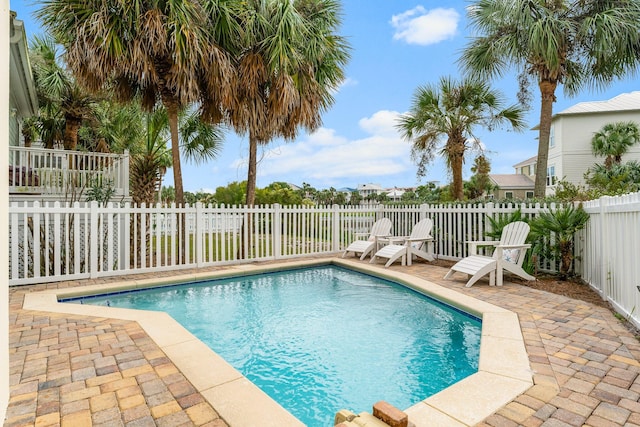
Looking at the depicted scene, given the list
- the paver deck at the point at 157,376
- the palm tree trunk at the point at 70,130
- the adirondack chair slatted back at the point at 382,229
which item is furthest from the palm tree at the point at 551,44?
the palm tree trunk at the point at 70,130

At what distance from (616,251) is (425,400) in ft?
10.8

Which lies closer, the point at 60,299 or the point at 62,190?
the point at 60,299

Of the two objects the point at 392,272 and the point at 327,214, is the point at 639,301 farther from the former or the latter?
the point at 327,214

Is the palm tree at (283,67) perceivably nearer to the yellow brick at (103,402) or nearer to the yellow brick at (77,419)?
the yellow brick at (103,402)

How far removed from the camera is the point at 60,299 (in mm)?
4977

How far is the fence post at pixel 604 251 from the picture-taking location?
4.40m

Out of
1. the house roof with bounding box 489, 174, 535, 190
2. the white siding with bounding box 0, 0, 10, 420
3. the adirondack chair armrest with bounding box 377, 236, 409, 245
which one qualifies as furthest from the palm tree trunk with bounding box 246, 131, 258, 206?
the house roof with bounding box 489, 174, 535, 190

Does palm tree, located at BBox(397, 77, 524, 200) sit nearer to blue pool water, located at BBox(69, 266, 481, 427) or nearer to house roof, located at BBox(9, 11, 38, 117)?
blue pool water, located at BBox(69, 266, 481, 427)

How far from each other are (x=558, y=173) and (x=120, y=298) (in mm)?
27116

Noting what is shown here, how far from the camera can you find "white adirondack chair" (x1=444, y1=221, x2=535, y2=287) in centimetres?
550

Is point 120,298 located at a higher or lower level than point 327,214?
lower

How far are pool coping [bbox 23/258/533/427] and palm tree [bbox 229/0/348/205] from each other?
5.52m

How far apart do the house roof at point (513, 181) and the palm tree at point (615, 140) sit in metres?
8.02

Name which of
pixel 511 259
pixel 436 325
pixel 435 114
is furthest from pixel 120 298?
pixel 435 114
